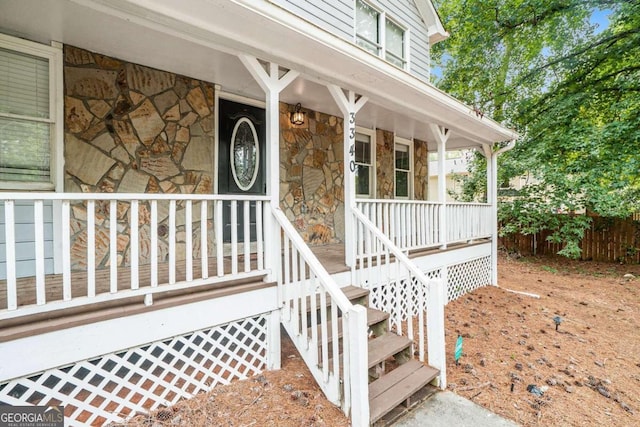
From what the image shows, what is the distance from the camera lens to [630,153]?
743 centimetres

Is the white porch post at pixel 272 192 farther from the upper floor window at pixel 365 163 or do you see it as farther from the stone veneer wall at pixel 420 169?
the stone veneer wall at pixel 420 169

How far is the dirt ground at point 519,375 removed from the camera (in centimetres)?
250

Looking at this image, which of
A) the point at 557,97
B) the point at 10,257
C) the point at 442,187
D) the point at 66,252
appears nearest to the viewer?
the point at 10,257

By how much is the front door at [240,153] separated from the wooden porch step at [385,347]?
8.04ft

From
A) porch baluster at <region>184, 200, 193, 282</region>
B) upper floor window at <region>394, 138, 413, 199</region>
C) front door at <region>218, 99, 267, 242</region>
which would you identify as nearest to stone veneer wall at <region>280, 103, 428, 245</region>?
front door at <region>218, 99, 267, 242</region>

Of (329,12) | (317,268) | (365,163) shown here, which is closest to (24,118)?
(317,268)

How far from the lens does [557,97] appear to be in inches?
363

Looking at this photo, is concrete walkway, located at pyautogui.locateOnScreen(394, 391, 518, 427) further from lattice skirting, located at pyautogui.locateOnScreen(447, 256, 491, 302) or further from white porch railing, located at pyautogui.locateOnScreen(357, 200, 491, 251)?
lattice skirting, located at pyautogui.locateOnScreen(447, 256, 491, 302)

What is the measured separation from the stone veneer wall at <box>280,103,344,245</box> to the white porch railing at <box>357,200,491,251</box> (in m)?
0.69

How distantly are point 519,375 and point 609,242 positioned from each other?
851 centimetres

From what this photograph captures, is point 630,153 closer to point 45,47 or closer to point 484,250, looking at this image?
point 484,250

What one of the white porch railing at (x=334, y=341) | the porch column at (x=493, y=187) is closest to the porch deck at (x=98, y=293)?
the white porch railing at (x=334, y=341)

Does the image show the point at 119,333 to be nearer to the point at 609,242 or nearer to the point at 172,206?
the point at 172,206

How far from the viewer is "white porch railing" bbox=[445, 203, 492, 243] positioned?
19.0 feet
